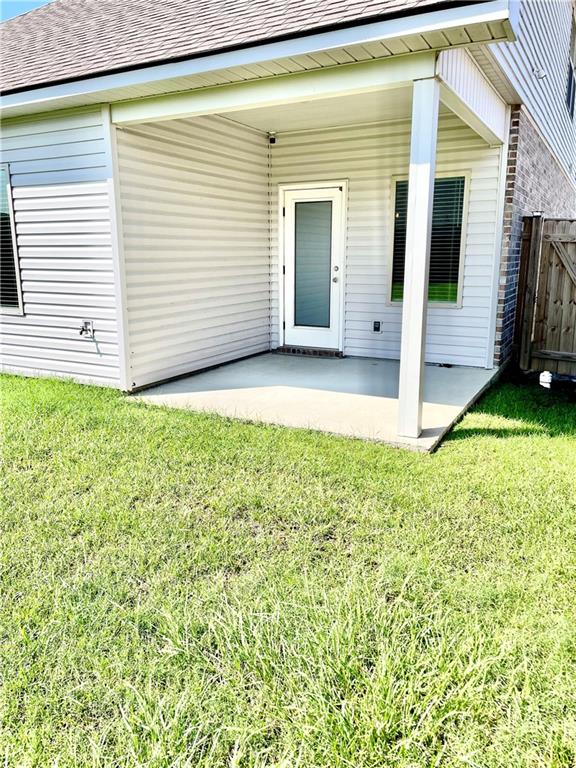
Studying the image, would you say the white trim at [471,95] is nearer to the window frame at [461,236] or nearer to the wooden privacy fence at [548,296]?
the window frame at [461,236]

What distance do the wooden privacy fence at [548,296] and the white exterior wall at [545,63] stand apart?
1.56 meters

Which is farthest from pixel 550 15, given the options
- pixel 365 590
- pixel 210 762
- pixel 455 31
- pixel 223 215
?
pixel 210 762

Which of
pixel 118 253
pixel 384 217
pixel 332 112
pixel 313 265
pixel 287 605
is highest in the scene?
pixel 332 112

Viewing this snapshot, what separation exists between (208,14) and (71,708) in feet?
18.1

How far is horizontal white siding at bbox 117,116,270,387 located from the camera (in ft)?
19.1

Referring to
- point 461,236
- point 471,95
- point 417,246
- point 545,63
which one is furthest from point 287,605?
point 545,63

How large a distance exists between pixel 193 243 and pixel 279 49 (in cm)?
286

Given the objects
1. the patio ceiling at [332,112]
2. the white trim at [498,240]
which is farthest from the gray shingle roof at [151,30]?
the white trim at [498,240]

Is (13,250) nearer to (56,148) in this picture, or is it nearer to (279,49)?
(56,148)

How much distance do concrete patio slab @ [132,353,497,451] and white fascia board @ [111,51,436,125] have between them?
100 inches

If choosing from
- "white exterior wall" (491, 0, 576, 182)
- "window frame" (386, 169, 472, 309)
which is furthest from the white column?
"window frame" (386, 169, 472, 309)

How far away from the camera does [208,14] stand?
17.0ft

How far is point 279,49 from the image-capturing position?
13.2ft

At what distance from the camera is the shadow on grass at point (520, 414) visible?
4.60m
